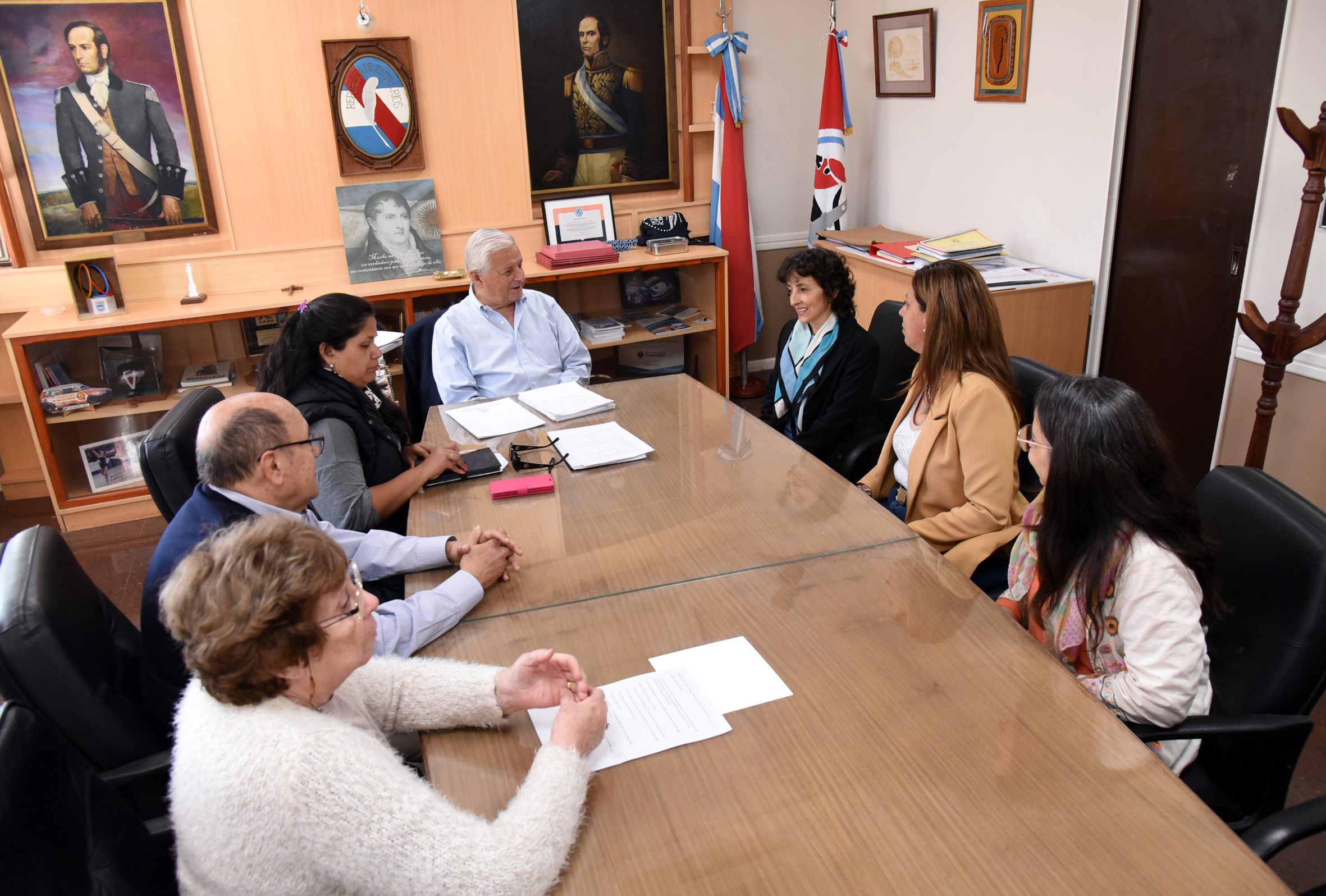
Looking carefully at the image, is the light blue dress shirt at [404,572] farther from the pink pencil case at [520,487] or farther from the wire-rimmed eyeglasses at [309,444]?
the pink pencil case at [520,487]

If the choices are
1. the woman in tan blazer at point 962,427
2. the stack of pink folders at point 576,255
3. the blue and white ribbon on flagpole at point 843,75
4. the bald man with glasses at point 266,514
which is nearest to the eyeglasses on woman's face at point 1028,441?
the woman in tan blazer at point 962,427

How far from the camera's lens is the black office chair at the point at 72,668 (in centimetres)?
139

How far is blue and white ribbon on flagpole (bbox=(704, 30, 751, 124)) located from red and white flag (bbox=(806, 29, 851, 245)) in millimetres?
483

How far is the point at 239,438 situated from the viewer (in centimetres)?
166

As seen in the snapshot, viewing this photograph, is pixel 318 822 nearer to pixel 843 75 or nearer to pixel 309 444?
pixel 309 444

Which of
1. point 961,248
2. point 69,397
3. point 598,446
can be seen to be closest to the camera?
point 598,446

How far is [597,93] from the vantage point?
4641 millimetres

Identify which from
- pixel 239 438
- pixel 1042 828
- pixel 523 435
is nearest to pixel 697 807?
pixel 1042 828

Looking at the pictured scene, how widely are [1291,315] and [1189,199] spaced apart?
0.78m

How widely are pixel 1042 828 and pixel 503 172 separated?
4.17 m

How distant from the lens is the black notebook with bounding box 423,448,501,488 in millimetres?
2332

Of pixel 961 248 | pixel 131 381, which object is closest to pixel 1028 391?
pixel 961 248

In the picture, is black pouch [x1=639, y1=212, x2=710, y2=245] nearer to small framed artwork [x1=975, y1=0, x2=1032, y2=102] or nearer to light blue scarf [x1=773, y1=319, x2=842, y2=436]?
small framed artwork [x1=975, y1=0, x2=1032, y2=102]

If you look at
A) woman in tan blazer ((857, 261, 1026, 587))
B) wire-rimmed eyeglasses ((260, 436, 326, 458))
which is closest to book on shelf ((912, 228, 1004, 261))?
woman in tan blazer ((857, 261, 1026, 587))
